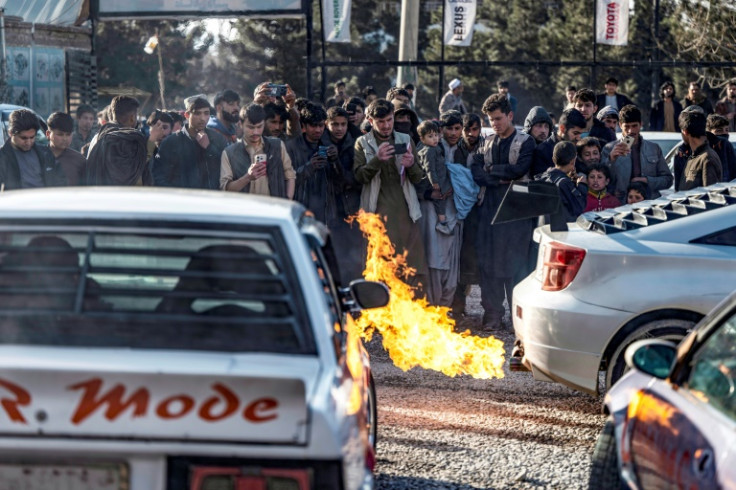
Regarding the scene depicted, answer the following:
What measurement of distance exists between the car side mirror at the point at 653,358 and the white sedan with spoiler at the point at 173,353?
97 centimetres

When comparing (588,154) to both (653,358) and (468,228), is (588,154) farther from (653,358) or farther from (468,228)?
(653,358)

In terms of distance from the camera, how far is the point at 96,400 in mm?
3688

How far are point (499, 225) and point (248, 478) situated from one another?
7489 millimetres

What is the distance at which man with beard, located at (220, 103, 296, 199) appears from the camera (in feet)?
32.5

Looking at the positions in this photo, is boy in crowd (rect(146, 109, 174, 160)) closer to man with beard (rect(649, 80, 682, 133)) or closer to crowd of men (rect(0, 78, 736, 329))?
crowd of men (rect(0, 78, 736, 329))

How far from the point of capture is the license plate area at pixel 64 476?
364 cm

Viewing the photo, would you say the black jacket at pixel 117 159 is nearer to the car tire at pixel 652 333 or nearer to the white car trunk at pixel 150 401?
→ the car tire at pixel 652 333

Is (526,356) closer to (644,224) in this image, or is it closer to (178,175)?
(644,224)

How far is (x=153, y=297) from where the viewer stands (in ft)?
14.0

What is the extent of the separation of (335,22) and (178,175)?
15168mm

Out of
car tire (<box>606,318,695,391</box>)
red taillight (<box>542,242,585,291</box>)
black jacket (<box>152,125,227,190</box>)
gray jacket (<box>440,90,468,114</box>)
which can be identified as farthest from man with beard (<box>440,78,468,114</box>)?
car tire (<box>606,318,695,391</box>)

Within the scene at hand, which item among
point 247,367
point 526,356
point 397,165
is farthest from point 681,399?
point 397,165

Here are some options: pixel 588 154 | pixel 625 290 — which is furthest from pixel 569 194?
pixel 625 290

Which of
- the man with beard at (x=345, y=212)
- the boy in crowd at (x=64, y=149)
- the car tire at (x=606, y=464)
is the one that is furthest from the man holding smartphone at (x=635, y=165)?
the car tire at (x=606, y=464)
